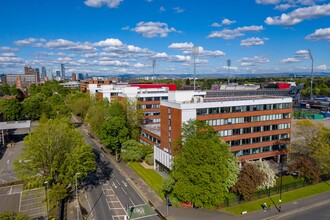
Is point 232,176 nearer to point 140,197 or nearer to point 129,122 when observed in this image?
point 140,197

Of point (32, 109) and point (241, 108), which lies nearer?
point (241, 108)

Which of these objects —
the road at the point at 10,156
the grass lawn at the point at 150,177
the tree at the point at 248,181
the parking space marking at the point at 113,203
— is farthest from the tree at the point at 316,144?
the road at the point at 10,156

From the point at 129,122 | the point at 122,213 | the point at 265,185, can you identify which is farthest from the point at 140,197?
the point at 129,122

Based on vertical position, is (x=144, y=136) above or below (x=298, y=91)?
below

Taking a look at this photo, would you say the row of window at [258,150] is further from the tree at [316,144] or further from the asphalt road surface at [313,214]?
the asphalt road surface at [313,214]

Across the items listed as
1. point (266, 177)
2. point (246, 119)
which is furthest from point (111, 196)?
point (246, 119)

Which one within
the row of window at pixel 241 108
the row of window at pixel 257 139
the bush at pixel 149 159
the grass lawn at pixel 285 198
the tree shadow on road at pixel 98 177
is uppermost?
the row of window at pixel 241 108

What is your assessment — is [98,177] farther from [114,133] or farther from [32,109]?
[32,109]
